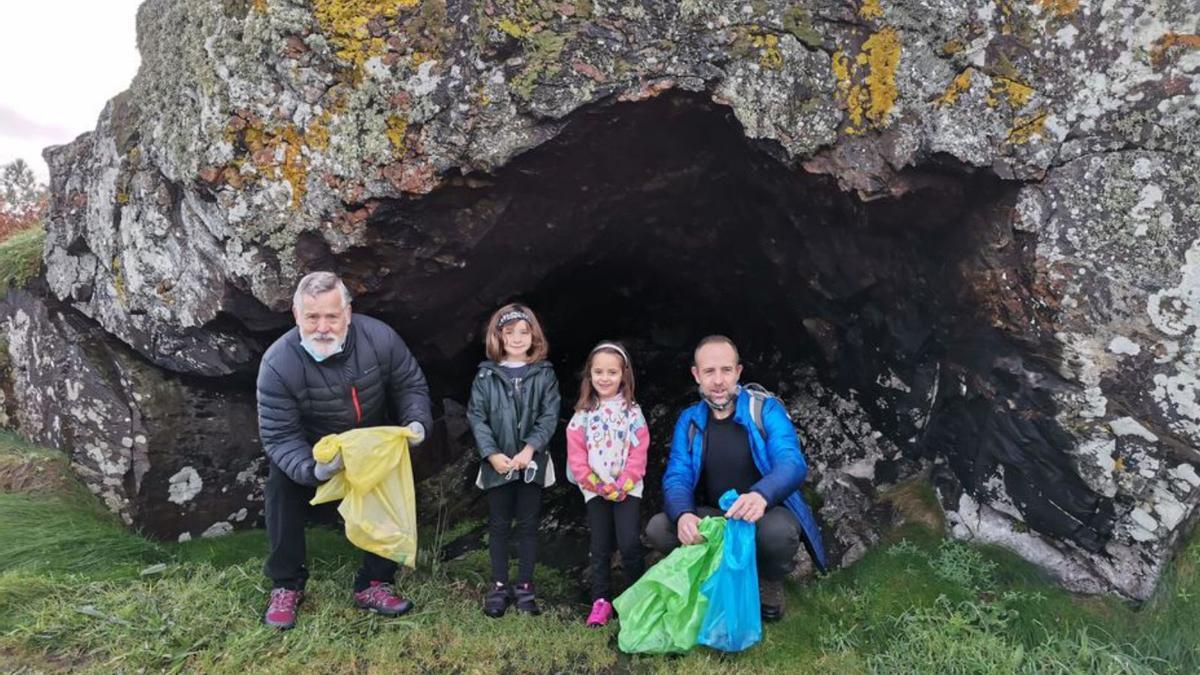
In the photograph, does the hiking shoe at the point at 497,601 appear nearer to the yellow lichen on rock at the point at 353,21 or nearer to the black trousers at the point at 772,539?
the black trousers at the point at 772,539

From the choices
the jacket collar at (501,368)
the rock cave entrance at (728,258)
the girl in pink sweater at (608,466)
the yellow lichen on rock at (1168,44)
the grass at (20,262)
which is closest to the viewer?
the yellow lichen on rock at (1168,44)

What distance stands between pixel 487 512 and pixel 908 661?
3.46 meters

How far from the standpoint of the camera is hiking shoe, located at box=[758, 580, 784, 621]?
4.58m

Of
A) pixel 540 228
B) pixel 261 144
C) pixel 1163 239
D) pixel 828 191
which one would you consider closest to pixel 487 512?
pixel 540 228

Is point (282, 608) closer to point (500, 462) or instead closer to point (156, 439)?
point (500, 462)

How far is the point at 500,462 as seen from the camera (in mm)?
4676

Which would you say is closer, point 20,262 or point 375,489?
point 375,489

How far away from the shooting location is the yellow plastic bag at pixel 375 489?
14.0 ft

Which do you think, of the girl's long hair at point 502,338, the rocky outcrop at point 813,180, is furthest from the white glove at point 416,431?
the rocky outcrop at point 813,180

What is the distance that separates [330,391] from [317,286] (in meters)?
0.67

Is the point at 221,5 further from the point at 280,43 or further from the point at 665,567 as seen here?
the point at 665,567

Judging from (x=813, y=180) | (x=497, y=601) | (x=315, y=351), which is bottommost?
(x=497, y=601)

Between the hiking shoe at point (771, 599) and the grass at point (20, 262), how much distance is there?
22.0ft

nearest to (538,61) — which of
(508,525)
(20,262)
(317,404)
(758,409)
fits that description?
(317,404)
